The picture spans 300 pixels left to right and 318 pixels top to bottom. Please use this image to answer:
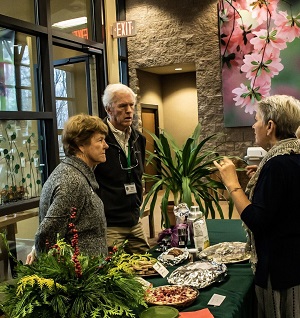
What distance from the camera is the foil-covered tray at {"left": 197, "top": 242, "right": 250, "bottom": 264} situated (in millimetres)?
1934

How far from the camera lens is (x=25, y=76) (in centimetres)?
363

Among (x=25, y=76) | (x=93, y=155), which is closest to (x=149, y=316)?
(x=93, y=155)

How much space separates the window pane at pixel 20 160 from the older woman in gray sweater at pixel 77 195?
5.80ft

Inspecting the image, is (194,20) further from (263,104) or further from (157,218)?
(263,104)

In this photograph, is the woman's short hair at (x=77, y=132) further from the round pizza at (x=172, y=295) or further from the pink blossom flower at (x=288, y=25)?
the pink blossom flower at (x=288, y=25)

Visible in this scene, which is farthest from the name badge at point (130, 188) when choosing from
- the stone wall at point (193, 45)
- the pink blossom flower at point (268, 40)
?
the pink blossom flower at point (268, 40)

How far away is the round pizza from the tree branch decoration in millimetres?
5084

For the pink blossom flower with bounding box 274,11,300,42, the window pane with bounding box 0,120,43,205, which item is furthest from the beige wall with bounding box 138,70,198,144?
the window pane with bounding box 0,120,43,205

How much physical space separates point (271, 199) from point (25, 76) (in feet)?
9.05

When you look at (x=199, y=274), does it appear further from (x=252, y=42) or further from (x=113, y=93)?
(x=252, y=42)

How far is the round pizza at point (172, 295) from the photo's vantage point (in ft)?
4.69

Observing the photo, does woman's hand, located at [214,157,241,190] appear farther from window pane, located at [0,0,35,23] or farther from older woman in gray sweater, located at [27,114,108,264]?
window pane, located at [0,0,35,23]

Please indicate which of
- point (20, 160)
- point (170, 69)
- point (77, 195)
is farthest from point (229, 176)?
point (170, 69)

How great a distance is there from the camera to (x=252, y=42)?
20.4ft
